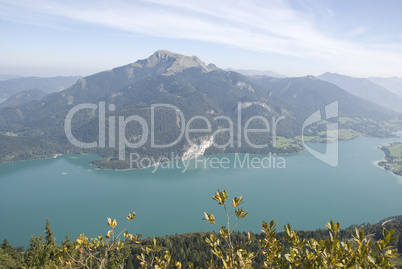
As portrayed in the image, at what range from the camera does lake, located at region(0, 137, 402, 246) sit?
113ft

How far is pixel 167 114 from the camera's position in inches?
3425

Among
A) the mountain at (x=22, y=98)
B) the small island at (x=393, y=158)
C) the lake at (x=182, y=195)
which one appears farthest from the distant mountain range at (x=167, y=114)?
the mountain at (x=22, y=98)

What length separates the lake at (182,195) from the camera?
113 ft

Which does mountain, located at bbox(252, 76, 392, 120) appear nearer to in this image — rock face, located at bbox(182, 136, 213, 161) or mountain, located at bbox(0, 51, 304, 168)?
mountain, located at bbox(0, 51, 304, 168)

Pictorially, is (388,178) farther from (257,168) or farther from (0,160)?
(0,160)

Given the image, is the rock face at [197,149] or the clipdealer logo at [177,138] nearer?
the clipdealer logo at [177,138]

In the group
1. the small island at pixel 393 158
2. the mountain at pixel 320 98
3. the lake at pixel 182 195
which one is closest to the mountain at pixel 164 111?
the lake at pixel 182 195

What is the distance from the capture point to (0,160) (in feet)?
219

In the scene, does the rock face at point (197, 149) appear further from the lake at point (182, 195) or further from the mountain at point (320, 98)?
the mountain at point (320, 98)

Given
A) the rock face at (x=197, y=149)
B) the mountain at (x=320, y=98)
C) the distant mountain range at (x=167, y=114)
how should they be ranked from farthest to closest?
the mountain at (x=320, y=98) < the distant mountain range at (x=167, y=114) < the rock face at (x=197, y=149)

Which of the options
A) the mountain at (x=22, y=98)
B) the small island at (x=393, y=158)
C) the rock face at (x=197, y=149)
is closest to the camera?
the small island at (x=393, y=158)

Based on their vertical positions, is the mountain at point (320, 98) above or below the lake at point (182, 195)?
above

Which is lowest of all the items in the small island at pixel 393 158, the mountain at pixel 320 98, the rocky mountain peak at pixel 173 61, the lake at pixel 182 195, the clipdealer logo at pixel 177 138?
the lake at pixel 182 195

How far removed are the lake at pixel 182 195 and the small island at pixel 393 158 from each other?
2.15 metres
